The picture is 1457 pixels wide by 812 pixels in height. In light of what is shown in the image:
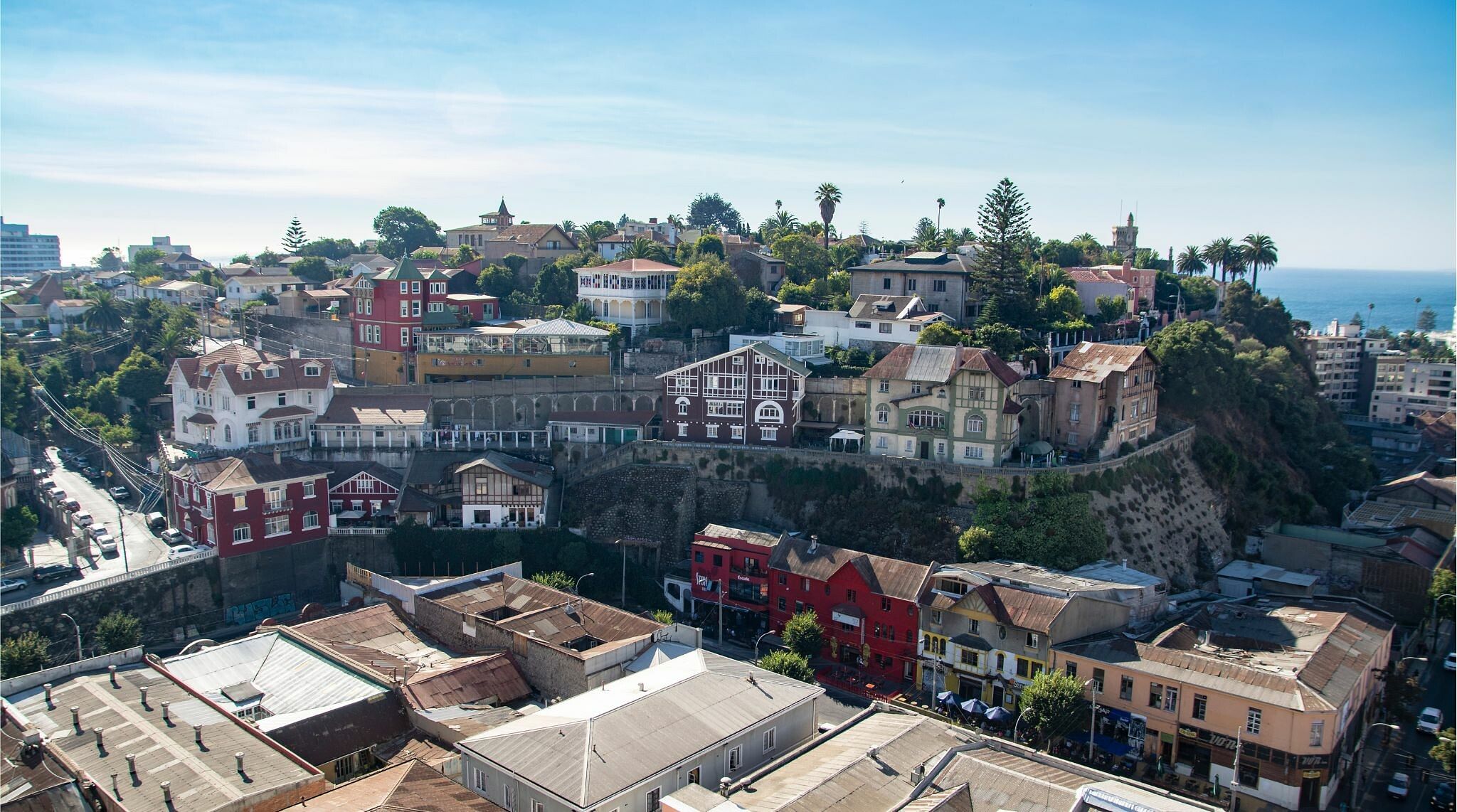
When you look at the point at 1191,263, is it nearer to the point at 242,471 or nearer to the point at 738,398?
the point at 738,398

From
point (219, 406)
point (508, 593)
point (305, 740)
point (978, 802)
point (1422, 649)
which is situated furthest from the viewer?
point (219, 406)

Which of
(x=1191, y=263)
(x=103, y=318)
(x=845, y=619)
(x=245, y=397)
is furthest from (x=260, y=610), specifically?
(x=1191, y=263)

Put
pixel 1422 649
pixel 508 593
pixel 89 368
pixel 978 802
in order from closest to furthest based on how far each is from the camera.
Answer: pixel 978 802
pixel 508 593
pixel 1422 649
pixel 89 368

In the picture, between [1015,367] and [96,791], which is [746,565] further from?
[96,791]

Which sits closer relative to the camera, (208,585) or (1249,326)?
(208,585)

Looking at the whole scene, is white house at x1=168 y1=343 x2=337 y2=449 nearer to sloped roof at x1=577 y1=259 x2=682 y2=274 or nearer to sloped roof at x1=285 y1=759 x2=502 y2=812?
sloped roof at x1=577 y1=259 x2=682 y2=274

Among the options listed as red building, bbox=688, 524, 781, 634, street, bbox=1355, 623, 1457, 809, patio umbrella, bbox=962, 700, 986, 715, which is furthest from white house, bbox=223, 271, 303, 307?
street, bbox=1355, 623, 1457, 809

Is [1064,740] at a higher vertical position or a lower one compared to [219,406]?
lower

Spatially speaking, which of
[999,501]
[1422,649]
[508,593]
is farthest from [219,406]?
[1422,649]

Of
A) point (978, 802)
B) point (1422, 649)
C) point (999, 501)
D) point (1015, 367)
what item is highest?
point (1015, 367)
